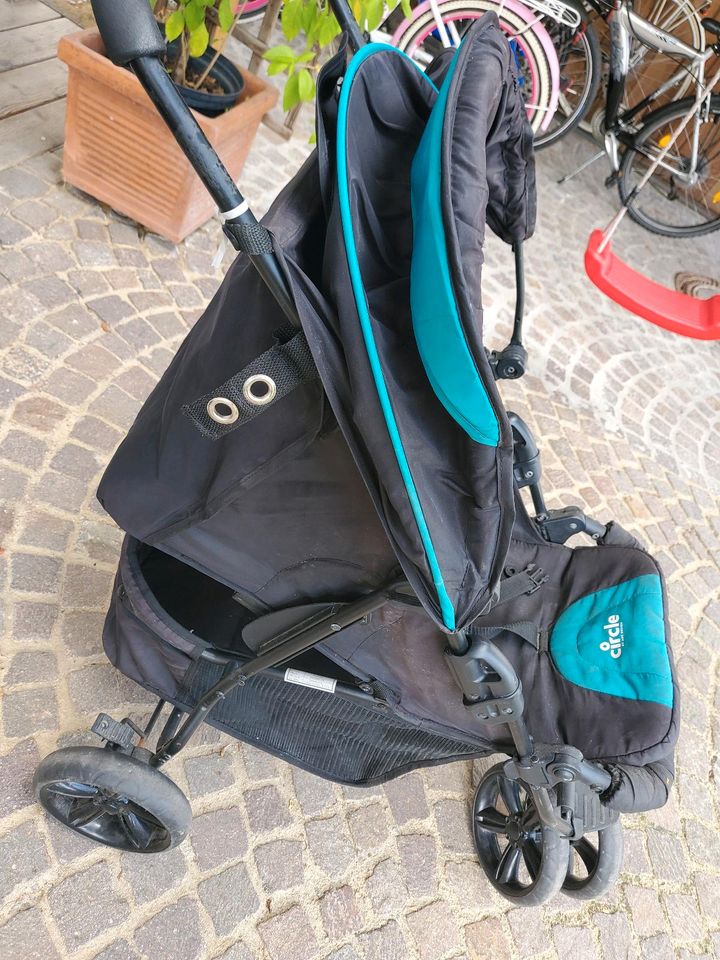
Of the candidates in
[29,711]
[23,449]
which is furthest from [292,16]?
[29,711]

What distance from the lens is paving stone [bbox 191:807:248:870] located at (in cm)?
175

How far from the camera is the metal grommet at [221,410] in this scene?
1057mm

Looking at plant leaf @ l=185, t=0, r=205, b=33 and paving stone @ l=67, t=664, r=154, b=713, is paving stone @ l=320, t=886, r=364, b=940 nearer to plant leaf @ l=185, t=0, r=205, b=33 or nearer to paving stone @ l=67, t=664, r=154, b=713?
paving stone @ l=67, t=664, r=154, b=713

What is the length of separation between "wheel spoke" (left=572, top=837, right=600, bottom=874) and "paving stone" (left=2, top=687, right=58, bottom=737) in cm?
129

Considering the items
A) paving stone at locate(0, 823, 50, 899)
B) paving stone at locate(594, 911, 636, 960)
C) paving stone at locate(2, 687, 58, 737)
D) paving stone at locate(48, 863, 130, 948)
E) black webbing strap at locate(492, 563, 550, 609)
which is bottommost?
paving stone at locate(594, 911, 636, 960)

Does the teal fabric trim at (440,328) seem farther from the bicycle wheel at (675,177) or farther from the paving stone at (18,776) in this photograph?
the bicycle wheel at (675,177)

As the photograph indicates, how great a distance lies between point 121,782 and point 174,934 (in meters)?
0.44

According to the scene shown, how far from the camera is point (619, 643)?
1681 mm

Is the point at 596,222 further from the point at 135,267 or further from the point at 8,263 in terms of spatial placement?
the point at 8,263

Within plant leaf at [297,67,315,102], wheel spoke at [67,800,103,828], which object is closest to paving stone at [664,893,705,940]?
wheel spoke at [67,800,103,828]

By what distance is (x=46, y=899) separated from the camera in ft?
5.08

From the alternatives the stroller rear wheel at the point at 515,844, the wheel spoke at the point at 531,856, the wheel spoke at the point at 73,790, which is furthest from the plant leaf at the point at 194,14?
the wheel spoke at the point at 531,856

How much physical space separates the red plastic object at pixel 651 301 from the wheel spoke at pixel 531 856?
1.35m

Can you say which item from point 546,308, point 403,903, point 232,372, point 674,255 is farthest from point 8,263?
point 674,255
